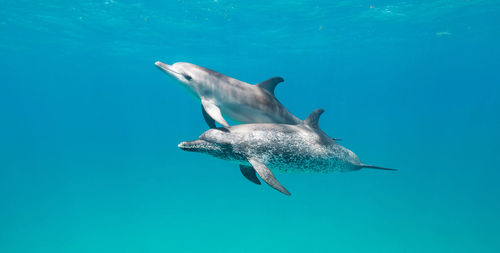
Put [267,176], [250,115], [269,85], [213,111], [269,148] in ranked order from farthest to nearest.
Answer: [269,85], [250,115], [213,111], [269,148], [267,176]

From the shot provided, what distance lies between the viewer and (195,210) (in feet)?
69.8

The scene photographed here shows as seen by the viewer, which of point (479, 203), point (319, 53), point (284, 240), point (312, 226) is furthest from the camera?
point (319, 53)

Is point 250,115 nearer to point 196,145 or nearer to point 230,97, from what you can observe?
point 230,97

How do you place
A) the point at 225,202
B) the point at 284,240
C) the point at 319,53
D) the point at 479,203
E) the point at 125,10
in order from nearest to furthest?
the point at 284,240
the point at 125,10
the point at 225,202
the point at 479,203
the point at 319,53

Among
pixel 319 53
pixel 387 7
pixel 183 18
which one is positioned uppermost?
pixel 319 53

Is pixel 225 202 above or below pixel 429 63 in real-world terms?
below

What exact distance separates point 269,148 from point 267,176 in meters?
0.43

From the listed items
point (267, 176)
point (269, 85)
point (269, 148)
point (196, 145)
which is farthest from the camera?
point (269, 85)

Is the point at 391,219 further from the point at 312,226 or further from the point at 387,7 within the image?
the point at 387,7

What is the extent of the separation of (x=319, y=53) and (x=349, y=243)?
79.0 ft

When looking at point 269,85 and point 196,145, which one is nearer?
point 196,145

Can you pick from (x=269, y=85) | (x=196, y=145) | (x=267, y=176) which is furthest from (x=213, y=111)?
(x=267, y=176)

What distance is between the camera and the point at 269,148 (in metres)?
3.94

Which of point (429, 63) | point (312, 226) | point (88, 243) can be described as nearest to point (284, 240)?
point (312, 226)
